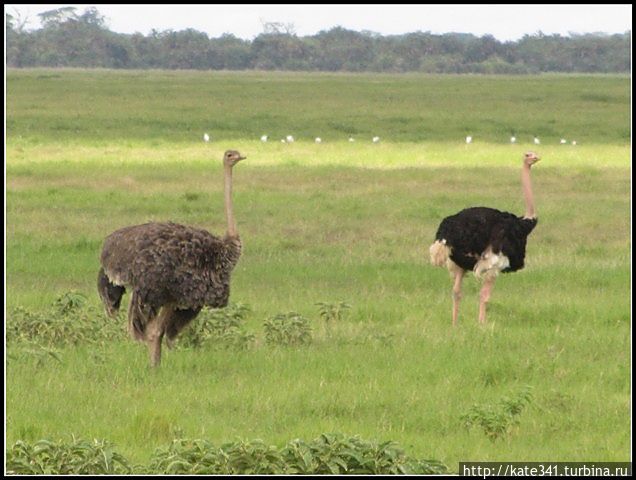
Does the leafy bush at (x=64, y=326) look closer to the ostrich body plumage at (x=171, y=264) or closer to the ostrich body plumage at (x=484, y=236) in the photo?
the ostrich body plumage at (x=171, y=264)

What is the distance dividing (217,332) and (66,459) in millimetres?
3666

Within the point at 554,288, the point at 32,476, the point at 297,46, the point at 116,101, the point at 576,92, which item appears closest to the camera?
the point at 32,476

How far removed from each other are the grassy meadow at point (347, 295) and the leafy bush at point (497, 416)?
0.12 ft

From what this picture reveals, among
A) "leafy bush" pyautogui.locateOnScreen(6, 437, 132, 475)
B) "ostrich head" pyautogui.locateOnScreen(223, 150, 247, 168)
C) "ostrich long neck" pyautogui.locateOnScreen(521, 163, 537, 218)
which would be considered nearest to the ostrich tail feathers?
"ostrich long neck" pyautogui.locateOnScreen(521, 163, 537, 218)

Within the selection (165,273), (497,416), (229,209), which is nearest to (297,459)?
(497,416)

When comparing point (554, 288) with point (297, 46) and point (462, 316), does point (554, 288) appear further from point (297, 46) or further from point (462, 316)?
point (297, 46)

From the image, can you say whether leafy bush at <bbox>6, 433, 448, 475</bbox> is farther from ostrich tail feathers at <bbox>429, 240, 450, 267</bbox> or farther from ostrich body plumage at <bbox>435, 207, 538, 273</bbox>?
ostrich tail feathers at <bbox>429, 240, 450, 267</bbox>

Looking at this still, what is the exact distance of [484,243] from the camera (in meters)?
11.5

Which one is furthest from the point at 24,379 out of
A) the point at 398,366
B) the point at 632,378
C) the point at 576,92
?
the point at 576,92

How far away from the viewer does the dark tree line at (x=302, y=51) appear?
103 metres

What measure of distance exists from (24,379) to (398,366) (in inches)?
92.9

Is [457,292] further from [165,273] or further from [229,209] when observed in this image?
[165,273]

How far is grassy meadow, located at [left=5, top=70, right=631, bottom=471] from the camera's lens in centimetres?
838

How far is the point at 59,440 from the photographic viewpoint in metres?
7.62
